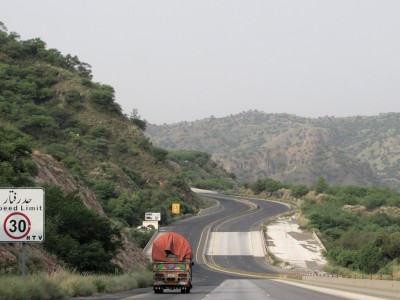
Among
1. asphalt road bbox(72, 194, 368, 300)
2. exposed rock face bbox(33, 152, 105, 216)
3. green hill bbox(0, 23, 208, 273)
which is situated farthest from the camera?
green hill bbox(0, 23, 208, 273)

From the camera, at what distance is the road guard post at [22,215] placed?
19328 mm

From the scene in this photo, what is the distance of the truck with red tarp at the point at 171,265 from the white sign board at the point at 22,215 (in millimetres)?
14835

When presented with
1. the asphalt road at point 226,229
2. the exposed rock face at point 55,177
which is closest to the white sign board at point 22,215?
the exposed rock face at point 55,177

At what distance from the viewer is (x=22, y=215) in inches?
768

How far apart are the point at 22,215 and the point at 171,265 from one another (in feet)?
51.8

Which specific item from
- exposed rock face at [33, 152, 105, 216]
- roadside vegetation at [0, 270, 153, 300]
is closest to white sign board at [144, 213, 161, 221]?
exposed rock face at [33, 152, 105, 216]

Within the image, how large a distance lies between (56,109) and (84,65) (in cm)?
4286

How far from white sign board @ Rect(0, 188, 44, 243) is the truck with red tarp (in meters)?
14.8

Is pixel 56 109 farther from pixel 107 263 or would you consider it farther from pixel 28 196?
pixel 28 196

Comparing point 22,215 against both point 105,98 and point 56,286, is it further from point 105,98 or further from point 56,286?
point 105,98

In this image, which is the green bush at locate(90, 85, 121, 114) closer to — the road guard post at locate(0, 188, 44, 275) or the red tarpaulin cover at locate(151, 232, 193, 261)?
the red tarpaulin cover at locate(151, 232, 193, 261)

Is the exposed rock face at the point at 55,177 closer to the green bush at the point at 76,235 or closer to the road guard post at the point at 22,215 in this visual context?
the green bush at the point at 76,235

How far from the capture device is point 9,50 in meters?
134

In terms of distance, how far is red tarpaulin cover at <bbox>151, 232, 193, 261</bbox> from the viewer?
34875mm
